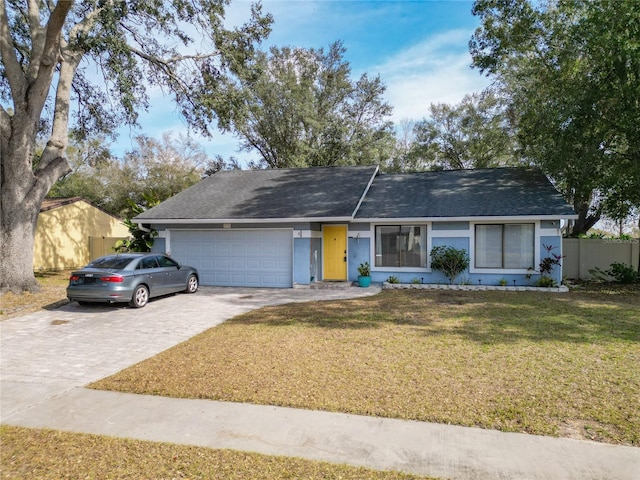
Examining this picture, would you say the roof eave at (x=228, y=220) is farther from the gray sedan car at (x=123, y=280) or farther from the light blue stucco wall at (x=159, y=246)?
the gray sedan car at (x=123, y=280)

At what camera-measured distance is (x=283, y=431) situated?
398 centimetres

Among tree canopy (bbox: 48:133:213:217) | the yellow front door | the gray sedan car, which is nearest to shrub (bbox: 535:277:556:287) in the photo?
the yellow front door

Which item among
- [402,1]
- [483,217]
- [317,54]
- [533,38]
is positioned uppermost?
[317,54]

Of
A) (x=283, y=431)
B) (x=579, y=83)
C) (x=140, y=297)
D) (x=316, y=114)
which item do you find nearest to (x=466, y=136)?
(x=316, y=114)

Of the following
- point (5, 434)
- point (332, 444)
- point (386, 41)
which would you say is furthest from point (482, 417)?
point (386, 41)

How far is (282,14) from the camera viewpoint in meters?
14.7

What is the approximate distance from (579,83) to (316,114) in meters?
16.1

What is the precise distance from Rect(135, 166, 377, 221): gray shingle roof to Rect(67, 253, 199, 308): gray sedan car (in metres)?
3.50

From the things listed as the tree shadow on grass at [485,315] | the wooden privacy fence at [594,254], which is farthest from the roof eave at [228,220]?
the wooden privacy fence at [594,254]

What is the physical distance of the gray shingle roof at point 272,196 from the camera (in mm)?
14391

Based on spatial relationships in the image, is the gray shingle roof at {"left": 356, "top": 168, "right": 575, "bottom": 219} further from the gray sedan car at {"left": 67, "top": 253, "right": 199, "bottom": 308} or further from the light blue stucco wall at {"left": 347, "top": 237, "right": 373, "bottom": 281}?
the gray sedan car at {"left": 67, "top": 253, "right": 199, "bottom": 308}

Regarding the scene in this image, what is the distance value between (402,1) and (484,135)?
17830 millimetres

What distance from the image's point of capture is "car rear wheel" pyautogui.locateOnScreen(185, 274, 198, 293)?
512 inches

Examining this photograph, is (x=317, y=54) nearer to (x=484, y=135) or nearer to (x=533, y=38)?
(x=484, y=135)
